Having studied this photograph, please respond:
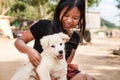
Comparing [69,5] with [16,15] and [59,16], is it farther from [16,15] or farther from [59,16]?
[16,15]

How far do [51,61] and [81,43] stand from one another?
17971mm

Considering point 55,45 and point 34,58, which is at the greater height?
point 55,45

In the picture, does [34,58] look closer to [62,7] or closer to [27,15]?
[62,7]

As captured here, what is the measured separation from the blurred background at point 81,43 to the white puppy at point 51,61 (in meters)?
1.32

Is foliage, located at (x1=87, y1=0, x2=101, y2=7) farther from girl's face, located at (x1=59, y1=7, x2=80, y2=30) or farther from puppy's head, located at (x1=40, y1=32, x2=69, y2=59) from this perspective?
puppy's head, located at (x1=40, y1=32, x2=69, y2=59)

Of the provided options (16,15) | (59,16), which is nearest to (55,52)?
(59,16)

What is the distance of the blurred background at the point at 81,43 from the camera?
8695mm

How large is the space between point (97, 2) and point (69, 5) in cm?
2834

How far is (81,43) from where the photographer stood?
20688mm

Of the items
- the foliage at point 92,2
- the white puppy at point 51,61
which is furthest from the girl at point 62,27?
the foliage at point 92,2

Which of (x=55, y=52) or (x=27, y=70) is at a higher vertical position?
(x=55, y=52)

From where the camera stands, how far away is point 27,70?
2.92 metres

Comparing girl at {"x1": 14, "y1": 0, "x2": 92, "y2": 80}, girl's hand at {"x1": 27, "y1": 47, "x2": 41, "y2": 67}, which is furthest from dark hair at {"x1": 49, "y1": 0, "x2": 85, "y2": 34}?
girl's hand at {"x1": 27, "y1": 47, "x2": 41, "y2": 67}

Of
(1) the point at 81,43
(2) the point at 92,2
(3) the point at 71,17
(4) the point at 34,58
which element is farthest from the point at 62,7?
(2) the point at 92,2
